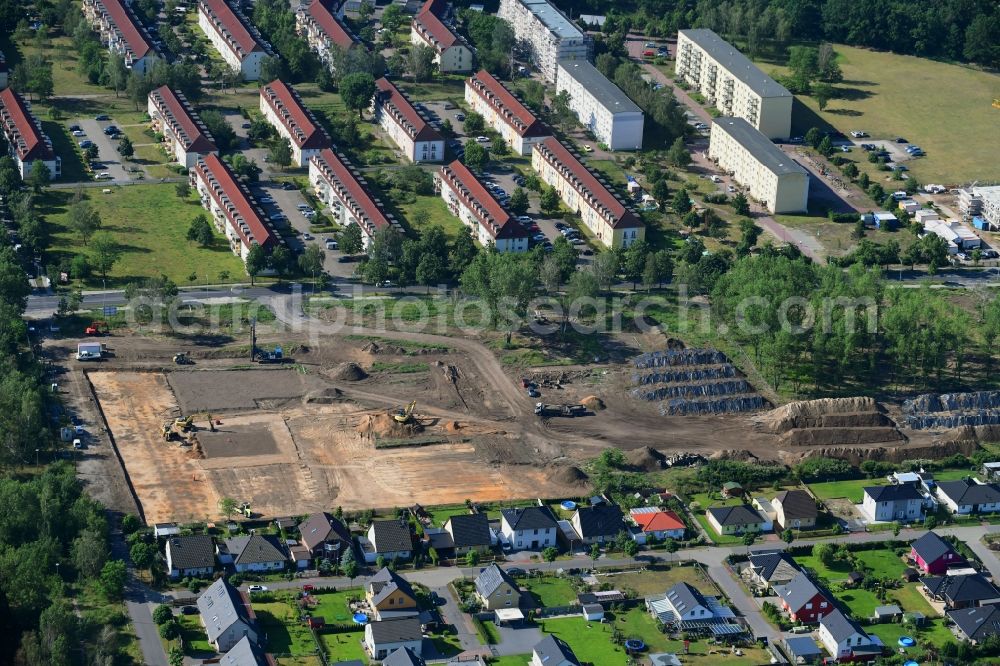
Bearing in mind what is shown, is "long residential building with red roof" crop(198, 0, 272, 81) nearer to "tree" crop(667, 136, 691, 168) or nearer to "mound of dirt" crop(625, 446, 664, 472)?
"tree" crop(667, 136, 691, 168)

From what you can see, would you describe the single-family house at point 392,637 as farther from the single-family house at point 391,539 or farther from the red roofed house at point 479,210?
the red roofed house at point 479,210

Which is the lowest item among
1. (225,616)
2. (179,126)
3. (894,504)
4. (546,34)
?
(894,504)

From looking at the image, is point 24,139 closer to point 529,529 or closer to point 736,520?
point 529,529

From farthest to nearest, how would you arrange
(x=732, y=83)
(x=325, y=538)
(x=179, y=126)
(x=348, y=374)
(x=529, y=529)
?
1. (x=732, y=83)
2. (x=179, y=126)
3. (x=348, y=374)
4. (x=529, y=529)
5. (x=325, y=538)

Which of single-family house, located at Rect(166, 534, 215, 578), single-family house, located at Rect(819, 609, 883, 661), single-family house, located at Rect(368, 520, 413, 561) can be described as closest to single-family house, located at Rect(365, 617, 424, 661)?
single-family house, located at Rect(368, 520, 413, 561)

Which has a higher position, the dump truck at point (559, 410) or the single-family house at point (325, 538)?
the single-family house at point (325, 538)

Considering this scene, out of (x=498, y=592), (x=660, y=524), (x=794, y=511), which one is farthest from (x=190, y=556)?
(x=794, y=511)

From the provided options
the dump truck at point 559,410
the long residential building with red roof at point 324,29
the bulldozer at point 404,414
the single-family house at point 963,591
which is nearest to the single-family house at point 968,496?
the single-family house at point 963,591
